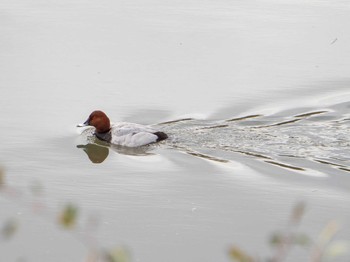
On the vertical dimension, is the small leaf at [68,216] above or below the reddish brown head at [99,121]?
below

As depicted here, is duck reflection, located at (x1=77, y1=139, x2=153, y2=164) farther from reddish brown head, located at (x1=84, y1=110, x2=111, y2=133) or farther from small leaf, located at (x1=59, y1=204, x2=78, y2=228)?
small leaf, located at (x1=59, y1=204, x2=78, y2=228)

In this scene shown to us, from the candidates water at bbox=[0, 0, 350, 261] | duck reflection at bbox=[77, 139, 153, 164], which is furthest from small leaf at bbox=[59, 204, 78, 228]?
duck reflection at bbox=[77, 139, 153, 164]

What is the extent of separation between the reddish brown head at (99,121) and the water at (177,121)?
0.20 metres

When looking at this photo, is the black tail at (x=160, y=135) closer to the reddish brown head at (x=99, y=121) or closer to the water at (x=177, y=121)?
the water at (x=177, y=121)

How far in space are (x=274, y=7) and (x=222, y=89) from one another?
344 cm

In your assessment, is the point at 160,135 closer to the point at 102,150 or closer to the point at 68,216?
the point at 102,150

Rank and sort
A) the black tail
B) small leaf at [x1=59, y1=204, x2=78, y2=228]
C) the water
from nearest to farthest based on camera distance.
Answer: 1. small leaf at [x1=59, y1=204, x2=78, y2=228]
2. the water
3. the black tail

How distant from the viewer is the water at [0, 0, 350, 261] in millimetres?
6562

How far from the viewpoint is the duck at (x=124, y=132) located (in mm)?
8922

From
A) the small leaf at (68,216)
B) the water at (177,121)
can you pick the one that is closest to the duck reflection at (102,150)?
the water at (177,121)

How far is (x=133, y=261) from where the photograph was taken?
594 centimetres

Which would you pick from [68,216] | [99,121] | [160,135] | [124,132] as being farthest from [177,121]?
[68,216]

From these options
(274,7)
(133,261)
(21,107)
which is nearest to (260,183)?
(133,261)

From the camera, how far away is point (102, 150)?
9.12 metres
